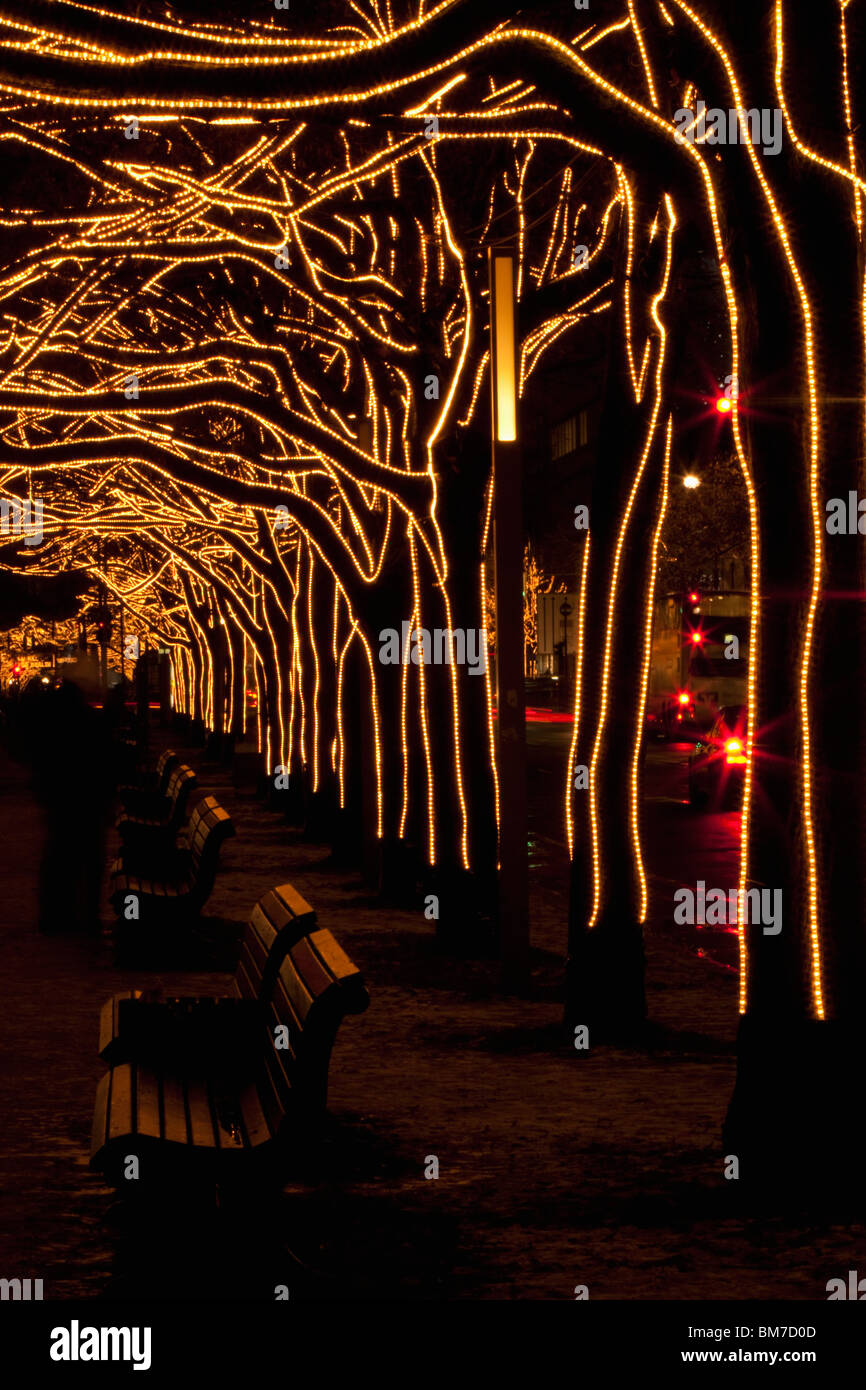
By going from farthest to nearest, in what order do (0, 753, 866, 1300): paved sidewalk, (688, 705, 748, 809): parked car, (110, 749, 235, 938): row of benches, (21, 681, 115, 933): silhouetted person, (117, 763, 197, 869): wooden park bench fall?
1. (688, 705, 748, 809): parked car
2. (117, 763, 197, 869): wooden park bench
3. (21, 681, 115, 933): silhouetted person
4. (110, 749, 235, 938): row of benches
5. (0, 753, 866, 1300): paved sidewalk

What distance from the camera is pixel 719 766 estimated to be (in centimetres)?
2803

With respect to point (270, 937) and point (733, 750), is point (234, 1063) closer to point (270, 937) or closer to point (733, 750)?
point (270, 937)

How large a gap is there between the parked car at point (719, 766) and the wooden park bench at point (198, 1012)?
20106 mm

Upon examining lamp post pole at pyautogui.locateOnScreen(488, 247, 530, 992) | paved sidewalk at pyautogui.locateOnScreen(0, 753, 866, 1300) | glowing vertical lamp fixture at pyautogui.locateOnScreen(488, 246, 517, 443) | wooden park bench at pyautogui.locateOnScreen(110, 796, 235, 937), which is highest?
glowing vertical lamp fixture at pyautogui.locateOnScreen(488, 246, 517, 443)

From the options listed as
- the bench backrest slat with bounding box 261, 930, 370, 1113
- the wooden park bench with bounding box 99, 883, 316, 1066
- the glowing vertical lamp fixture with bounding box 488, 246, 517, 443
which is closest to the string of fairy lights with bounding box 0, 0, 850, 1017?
the glowing vertical lamp fixture with bounding box 488, 246, 517, 443

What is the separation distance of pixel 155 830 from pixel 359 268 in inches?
190

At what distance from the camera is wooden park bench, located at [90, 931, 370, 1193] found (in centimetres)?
587

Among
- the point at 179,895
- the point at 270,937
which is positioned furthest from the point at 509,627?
the point at 270,937

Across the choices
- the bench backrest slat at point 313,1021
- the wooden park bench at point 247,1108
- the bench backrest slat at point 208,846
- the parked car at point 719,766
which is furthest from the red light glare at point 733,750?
the bench backrest slat at point 313,1021

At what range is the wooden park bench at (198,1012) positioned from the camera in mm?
7227

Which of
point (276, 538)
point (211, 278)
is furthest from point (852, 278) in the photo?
point (276, 538)

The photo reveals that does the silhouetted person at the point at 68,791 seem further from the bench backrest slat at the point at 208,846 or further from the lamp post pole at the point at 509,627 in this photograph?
the lamp post pole at the point at 509,627

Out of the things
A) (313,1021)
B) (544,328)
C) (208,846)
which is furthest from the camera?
(544,328)

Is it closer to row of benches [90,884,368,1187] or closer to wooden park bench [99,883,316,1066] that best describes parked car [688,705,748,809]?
wooden park bench [99,883,316,1066]
